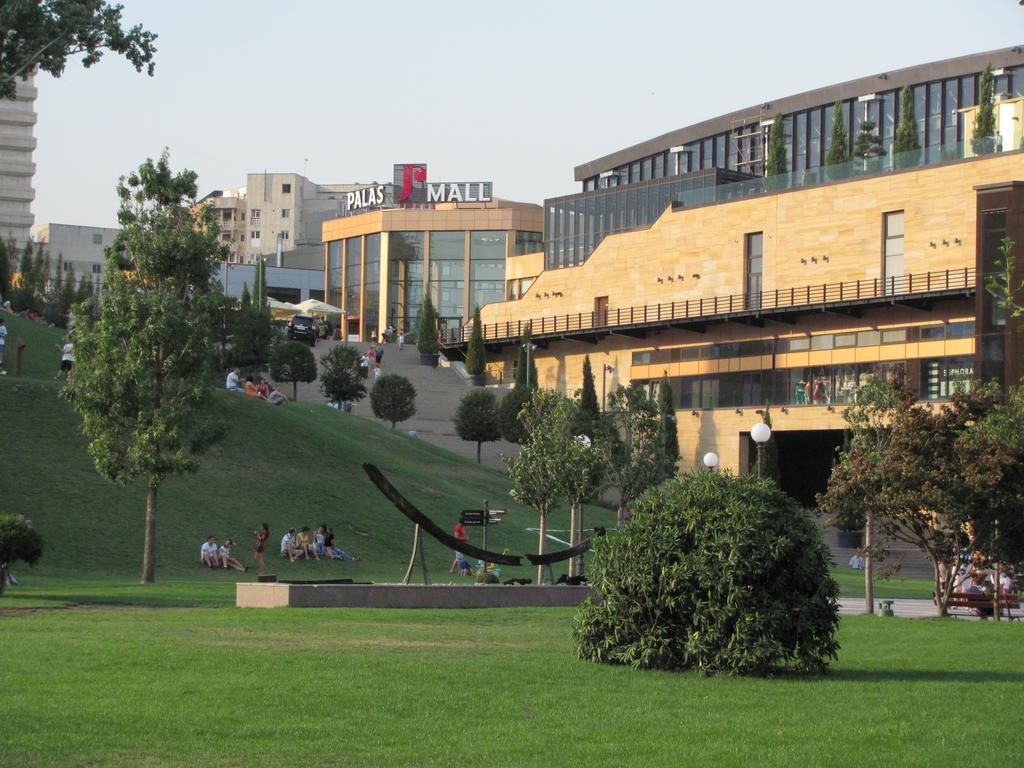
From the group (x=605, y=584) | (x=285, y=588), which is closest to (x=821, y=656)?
(x=605, y=584)

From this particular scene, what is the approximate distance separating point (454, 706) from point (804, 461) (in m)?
63.9

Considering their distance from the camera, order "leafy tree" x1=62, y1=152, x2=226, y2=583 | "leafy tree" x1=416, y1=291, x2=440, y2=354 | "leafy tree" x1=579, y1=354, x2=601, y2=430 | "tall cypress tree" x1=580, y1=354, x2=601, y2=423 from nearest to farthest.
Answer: "leafy tree" x1=62, y1=152, x2=226, y2=583
"leafy tree" x1=579, y1=354, x2=601, y2=430
"tall cypress tree" x1=580, y1=354, x2=601, y2=423
"leafy tree" x1=416, y1=291, x2=440, y2=354

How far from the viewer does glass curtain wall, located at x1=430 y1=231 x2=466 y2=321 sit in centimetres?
11544

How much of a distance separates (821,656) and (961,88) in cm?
9051

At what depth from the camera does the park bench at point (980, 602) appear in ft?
92.5

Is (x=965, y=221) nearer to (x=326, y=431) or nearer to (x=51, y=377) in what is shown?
(x=326, y=431)

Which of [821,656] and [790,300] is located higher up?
[790,300]

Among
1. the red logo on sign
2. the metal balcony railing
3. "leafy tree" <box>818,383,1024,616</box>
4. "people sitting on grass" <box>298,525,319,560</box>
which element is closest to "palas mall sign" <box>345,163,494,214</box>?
the red logo on sign

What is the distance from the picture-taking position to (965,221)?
65375 mm

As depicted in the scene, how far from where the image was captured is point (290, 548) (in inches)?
1511

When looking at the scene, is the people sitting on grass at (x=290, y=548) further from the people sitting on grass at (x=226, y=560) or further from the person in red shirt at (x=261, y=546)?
the people sitting on grass at (x=226, y=560)

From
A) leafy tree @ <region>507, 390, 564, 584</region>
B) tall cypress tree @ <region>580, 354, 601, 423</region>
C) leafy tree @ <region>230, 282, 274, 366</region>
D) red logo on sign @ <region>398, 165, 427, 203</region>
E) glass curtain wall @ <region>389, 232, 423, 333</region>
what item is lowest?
leafy tree @ <region>507, 390, 564, 584</region>

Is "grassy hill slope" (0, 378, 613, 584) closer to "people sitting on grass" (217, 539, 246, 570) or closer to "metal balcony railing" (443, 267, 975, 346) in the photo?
"people sitting on grass" (217, 539, 246, 570)

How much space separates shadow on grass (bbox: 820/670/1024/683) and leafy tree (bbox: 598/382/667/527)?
828 inches
